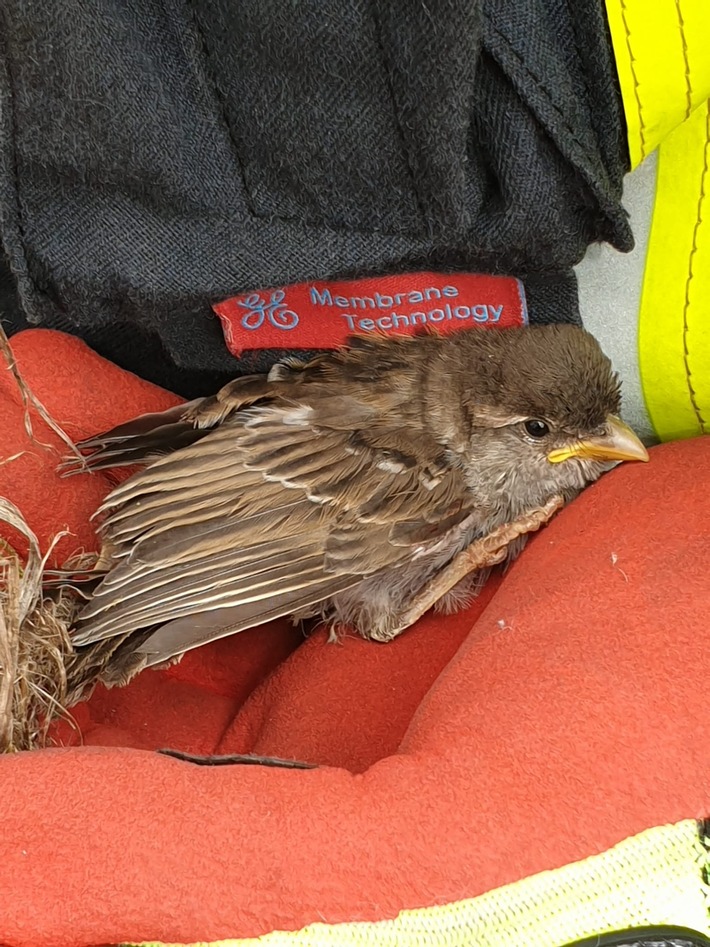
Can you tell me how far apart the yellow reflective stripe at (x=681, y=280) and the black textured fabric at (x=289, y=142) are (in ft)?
0.50

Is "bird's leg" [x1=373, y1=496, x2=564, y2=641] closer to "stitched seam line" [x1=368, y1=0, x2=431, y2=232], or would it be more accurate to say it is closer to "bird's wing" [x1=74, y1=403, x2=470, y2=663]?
"bird's wing" [x1=74, y1=403, x2=470, y2=663]

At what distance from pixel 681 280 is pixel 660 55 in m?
A: 0.44

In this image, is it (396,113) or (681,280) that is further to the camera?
(681,280)

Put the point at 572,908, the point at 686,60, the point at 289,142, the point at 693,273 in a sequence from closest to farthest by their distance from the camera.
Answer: the point at 572,908
the point at 686,60
the point at 289,142
the point at 693,273

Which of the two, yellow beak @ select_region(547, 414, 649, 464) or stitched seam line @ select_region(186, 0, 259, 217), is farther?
yellow beak @ select_region(547, 414, 649, 464)

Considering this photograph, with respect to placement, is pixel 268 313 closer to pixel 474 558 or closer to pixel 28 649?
pixel 474 558

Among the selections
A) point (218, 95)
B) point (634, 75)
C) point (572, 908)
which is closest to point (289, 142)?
point (218, 95)

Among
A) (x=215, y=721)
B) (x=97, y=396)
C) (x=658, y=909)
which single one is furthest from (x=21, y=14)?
(x=658, y=909)

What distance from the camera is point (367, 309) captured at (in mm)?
1841

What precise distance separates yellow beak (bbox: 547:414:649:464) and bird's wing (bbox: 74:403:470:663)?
0.86 feet

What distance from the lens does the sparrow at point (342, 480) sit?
165cm

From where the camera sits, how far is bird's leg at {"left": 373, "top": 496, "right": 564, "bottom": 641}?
71.6 inches

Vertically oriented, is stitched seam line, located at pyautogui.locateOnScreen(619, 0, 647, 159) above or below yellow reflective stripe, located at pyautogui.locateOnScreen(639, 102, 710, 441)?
above

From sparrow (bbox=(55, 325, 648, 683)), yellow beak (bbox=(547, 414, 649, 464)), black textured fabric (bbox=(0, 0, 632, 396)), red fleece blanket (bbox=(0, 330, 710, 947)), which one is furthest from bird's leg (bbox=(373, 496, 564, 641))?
black textured fabric (bbox=(0, 0, 632, 396))
